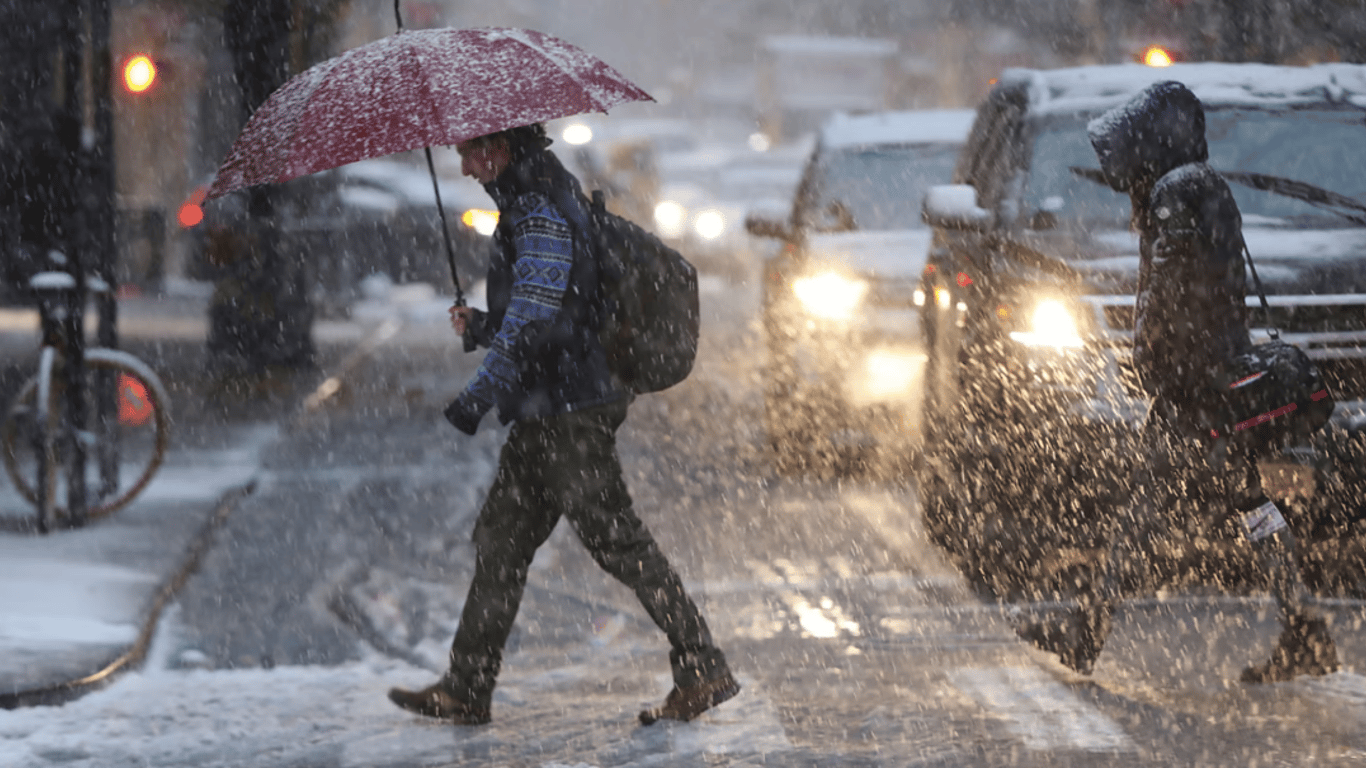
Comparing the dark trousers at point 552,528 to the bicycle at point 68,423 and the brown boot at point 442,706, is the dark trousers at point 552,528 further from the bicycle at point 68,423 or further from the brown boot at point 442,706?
the bicycle at point 68,423

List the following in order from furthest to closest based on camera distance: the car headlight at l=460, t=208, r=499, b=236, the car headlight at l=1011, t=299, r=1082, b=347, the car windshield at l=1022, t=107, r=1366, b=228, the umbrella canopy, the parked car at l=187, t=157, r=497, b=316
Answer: the car headlight at l=460, t=208, r=499, b=236
the parked car at l=187, t=157, r=497, b=316
the car windshield at l=1022, t=107, r=1366, b=228
the car headlight at l=1011, t=299, r=1082, b=347
the umbrella canopy

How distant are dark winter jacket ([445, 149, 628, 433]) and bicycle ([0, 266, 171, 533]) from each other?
361cm

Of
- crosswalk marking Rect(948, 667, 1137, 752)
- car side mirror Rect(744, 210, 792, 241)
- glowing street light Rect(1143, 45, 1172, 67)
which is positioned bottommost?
crosswalk marking Rect(948, 667, 1137, 752)

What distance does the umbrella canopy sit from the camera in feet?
16.4

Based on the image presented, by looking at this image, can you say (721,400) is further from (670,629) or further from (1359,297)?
(670,629)

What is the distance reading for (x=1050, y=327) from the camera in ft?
22.6

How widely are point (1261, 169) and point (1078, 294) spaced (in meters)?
1.29

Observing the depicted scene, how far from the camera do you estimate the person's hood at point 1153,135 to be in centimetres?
570

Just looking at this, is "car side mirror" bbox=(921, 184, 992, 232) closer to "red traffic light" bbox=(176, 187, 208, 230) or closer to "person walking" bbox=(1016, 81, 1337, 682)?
"person walking" bbox=(1016, 81, 1337, 682)

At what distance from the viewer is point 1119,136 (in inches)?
225

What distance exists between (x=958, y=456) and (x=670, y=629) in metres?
2.81

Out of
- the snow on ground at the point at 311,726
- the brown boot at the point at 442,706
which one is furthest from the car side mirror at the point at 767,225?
the brown boot at the point at 442,706

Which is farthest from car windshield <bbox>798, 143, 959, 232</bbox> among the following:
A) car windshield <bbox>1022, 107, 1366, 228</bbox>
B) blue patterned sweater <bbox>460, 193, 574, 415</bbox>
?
blue patterned sweater <bbox>460, 193, 574, 415</bbox>

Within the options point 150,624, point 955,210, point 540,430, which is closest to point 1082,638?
point 540,430
